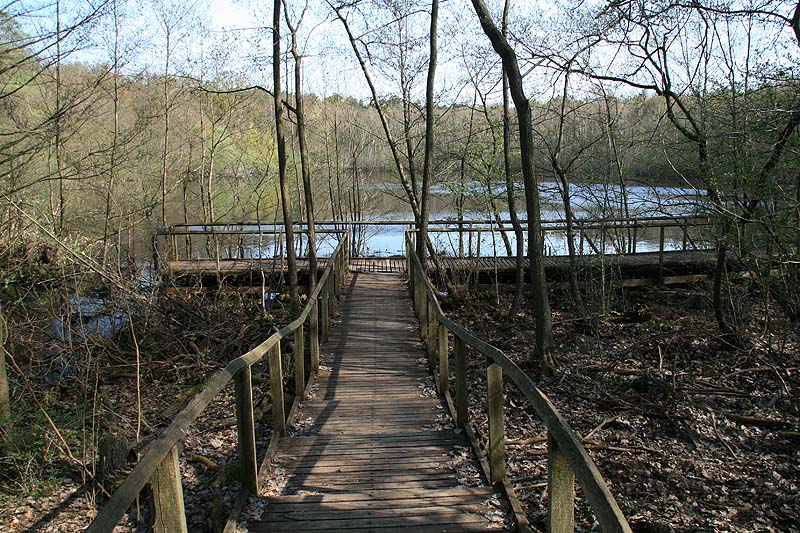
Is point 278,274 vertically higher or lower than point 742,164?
lower

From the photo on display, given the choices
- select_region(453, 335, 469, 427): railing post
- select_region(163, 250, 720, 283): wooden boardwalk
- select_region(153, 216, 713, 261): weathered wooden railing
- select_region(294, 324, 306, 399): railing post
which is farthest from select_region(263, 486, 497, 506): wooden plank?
select_region(163, 250, 720, 283): wooden boardwalk

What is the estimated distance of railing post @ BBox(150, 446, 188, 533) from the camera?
2266mm

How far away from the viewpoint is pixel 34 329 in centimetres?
673

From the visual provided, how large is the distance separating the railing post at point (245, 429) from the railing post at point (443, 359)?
89.4 inches

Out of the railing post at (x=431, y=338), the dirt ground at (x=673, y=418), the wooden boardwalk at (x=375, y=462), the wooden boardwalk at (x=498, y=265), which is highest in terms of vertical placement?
the wooden boardwalk at (x=498, y=265)

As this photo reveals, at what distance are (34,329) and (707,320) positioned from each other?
10.1 meters

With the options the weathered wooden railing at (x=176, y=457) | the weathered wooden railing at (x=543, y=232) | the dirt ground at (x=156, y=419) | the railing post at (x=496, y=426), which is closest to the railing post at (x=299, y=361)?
the dirt ground at (x=156, y=419)

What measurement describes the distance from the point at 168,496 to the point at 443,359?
356 centimetres

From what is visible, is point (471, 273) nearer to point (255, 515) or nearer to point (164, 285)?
point (164, 285)

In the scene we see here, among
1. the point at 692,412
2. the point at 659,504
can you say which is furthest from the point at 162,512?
the point at 692,412

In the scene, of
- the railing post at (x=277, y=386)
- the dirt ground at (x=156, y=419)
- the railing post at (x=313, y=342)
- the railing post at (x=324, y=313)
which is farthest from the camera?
the railing post at (x=324, y=313)

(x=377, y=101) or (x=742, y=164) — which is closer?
(x=742, y=164)

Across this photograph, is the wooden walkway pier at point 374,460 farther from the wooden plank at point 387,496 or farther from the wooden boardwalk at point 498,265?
the wooden boardwalk at point 498,265

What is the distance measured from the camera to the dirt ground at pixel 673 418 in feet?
15.3
